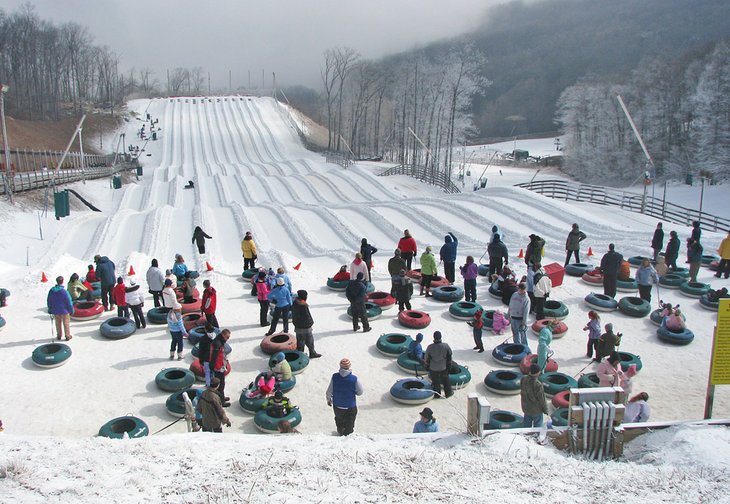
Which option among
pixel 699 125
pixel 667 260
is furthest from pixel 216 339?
pixel 699 125

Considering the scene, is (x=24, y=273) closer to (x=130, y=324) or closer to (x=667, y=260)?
(x=130, y=324)

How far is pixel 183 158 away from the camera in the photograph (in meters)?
65.4

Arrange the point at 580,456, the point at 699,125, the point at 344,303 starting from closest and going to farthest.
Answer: the point at 580,456 < the point at 344,303 < the point at 699,125

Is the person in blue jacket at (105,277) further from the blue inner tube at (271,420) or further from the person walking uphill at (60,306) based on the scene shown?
the blue inner tube at (271,420)

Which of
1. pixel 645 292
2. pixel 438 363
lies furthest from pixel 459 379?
pixel 645 292

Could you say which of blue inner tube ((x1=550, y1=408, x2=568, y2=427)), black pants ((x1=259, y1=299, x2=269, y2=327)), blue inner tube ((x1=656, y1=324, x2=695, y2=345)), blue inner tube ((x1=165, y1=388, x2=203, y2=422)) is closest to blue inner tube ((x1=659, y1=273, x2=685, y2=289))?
blue inner tube ((x1=656, y1=324, x2=695, y2=345))

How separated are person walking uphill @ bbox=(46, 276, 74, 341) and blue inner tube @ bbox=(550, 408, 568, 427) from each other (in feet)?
31.9

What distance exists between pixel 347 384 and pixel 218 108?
90899 millimetres

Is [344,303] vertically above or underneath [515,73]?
underneath

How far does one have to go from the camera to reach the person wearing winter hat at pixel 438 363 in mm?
9875

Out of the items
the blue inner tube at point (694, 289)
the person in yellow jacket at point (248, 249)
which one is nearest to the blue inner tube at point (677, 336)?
the blue inner tube at point (694, 289)

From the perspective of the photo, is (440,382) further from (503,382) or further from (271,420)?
(271,420)

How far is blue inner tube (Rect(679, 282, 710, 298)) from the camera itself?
15758 mm

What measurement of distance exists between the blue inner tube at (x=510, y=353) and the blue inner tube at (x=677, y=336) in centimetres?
330
